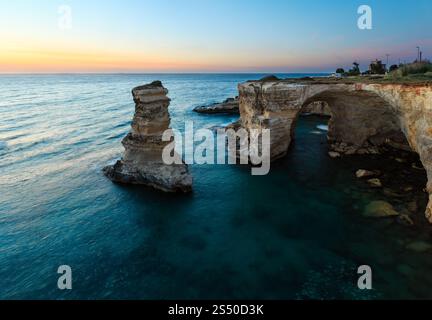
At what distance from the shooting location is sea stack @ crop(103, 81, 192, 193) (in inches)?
901

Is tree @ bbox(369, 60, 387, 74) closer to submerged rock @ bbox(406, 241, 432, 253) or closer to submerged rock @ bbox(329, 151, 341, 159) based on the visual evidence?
submerged rock @ bbox(329, 151, 341, 159)

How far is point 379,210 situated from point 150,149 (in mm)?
18106

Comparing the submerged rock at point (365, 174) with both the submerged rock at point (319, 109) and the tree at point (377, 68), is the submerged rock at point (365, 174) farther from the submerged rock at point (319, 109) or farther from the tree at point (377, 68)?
the tree at point (377, 68)

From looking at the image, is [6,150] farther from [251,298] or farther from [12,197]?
[251,298]

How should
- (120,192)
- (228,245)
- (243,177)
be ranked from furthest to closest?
1. (243,177)
2. (120,192)
3. (228,245)

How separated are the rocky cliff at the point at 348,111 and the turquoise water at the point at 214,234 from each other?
353cm

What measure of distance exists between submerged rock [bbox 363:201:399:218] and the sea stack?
43.8 ft

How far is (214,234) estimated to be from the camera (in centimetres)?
1759

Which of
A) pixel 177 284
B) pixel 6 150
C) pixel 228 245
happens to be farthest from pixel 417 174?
pixel 6 150

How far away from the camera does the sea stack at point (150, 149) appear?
22.9m

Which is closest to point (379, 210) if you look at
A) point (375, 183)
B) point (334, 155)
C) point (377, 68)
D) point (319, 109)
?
point (375, 183)

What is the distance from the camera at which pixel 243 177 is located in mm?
25984
